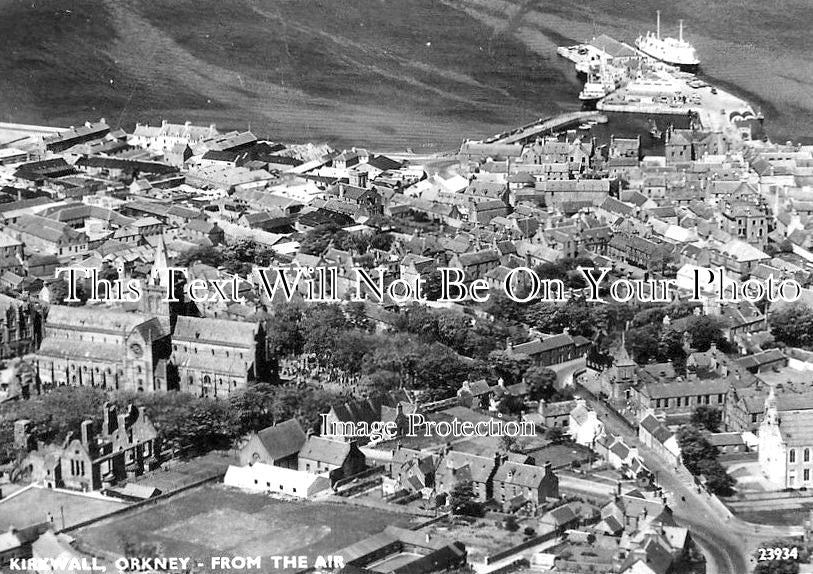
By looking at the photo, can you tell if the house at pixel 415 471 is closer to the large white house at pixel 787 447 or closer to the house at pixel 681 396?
the house at pixel 681 396

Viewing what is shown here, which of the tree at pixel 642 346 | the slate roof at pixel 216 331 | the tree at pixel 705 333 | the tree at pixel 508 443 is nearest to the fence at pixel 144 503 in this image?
the slate roof at pixel 216 331

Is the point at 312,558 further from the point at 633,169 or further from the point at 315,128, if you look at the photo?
the point at 315,128

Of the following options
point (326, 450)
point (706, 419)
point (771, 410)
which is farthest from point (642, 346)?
point (326, 450)

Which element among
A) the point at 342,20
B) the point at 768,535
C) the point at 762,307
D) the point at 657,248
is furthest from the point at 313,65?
the point at 768,535

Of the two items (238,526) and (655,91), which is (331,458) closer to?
(238,526)

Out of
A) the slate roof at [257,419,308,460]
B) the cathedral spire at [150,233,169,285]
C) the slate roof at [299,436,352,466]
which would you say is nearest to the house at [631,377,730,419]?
the slate roof at [299,436,352,466]

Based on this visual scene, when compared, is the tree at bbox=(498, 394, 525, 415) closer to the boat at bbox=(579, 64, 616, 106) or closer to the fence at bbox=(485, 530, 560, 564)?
the fence at bbox=(485, 530, 560, 564)

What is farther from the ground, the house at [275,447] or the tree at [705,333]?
the tree at [705,333]
